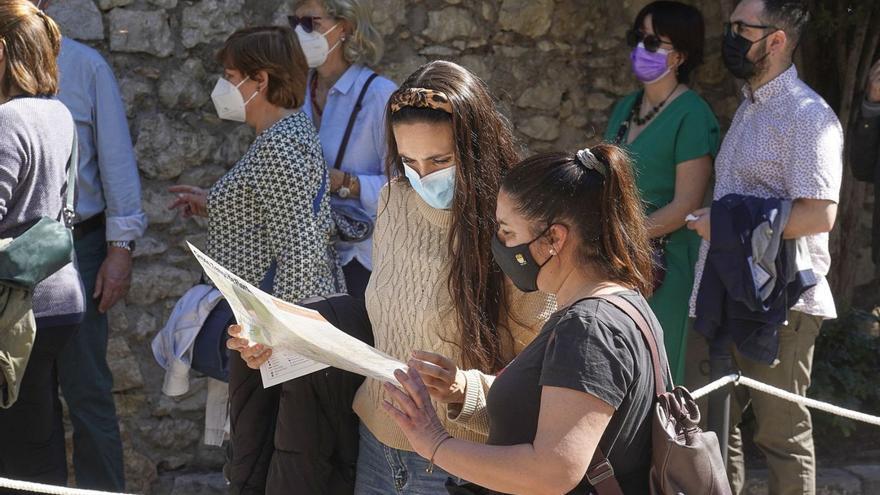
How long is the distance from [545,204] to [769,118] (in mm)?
2100

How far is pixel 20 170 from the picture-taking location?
3.33 m

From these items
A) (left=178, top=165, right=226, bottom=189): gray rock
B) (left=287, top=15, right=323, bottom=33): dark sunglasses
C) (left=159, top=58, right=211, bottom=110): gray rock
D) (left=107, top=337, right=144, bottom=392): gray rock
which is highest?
(left=287, top=15, right=323, bottom=33): dark sunglasses

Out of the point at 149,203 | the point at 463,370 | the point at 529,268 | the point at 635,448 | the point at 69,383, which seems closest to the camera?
the point at 635,448

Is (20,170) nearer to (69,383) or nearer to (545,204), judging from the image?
(69,383)

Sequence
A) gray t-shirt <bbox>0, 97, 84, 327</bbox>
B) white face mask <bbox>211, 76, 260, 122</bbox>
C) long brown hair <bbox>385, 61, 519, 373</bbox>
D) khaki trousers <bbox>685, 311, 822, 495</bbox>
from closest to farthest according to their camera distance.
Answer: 1. long brown hair <bbox>385, 61, 519, 373</bbox>
2. gray t-shirt <bbox>0, 97, 84, 327</bbox>
3. white face mask <bbox>211, 76, 260, 122</bbox>
4. khaki trousers <bbox>685, 311, 822, 495</bbox>

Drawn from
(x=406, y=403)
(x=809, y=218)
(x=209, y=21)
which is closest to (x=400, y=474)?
(x=406, y=403)

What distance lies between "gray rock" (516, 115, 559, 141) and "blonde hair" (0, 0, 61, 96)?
7.43 ft

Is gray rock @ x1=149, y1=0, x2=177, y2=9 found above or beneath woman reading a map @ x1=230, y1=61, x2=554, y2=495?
beneath

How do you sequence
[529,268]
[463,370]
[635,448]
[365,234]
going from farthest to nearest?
[365,234] → [463,370] → [529,268] → [635,448]

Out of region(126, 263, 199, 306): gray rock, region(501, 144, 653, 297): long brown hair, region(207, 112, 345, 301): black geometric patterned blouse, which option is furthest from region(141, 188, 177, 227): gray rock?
region(501, 144, 653, 297): long brown hair

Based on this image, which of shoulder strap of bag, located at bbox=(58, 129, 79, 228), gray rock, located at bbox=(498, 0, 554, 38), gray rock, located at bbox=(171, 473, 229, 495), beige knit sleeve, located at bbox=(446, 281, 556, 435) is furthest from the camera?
gray rock, located at bbox=(498, 0, 554, 38)

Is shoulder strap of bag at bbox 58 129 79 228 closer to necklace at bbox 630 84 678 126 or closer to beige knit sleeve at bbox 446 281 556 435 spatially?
beige knit sleeve at bbox 446 281 556 435

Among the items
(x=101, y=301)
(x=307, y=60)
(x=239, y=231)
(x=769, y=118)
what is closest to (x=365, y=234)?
(x=239, y=231)

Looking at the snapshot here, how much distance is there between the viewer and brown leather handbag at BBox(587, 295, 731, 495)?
1.94 metres
